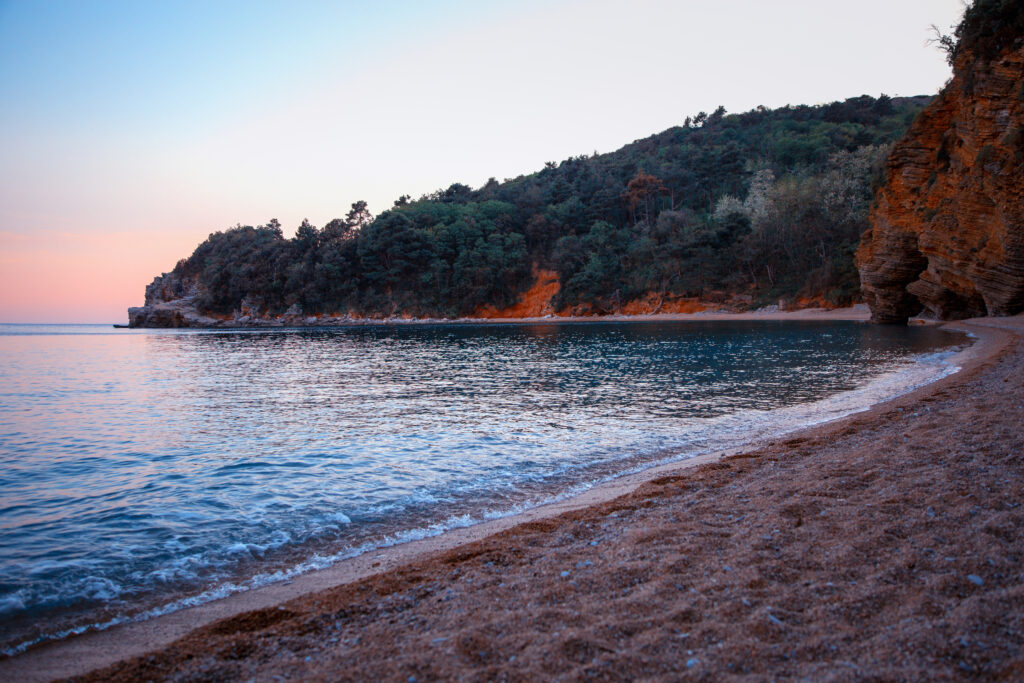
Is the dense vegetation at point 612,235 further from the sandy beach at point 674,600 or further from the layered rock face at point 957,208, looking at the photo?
the sandy beach at point 674,600

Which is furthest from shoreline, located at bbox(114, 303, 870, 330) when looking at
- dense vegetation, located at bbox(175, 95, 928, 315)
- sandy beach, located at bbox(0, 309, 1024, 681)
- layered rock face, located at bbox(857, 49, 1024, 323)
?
sandy beach, located at bbox(0, 309, 1024, 681)

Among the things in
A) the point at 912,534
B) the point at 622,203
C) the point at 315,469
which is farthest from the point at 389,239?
the point at 912,534

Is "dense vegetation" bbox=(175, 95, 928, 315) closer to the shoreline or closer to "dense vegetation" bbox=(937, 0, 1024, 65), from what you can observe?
the shoreline

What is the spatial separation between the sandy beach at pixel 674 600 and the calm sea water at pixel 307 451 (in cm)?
93

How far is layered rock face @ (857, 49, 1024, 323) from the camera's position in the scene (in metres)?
21.2

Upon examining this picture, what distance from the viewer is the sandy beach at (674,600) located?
280 centimetres

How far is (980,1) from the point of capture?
2158 cm

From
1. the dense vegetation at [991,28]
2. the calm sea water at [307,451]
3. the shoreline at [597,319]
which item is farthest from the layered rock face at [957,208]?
the shoreline at [597,319]

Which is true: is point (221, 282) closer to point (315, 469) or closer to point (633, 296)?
point (633, 296)

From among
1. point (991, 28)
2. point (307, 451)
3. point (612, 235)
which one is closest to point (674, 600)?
point (307, 451)

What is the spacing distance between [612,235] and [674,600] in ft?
267

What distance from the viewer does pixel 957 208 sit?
2614 cm

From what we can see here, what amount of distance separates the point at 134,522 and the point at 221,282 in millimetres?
104656

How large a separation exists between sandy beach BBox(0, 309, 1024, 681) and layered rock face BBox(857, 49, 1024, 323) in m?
22.5
